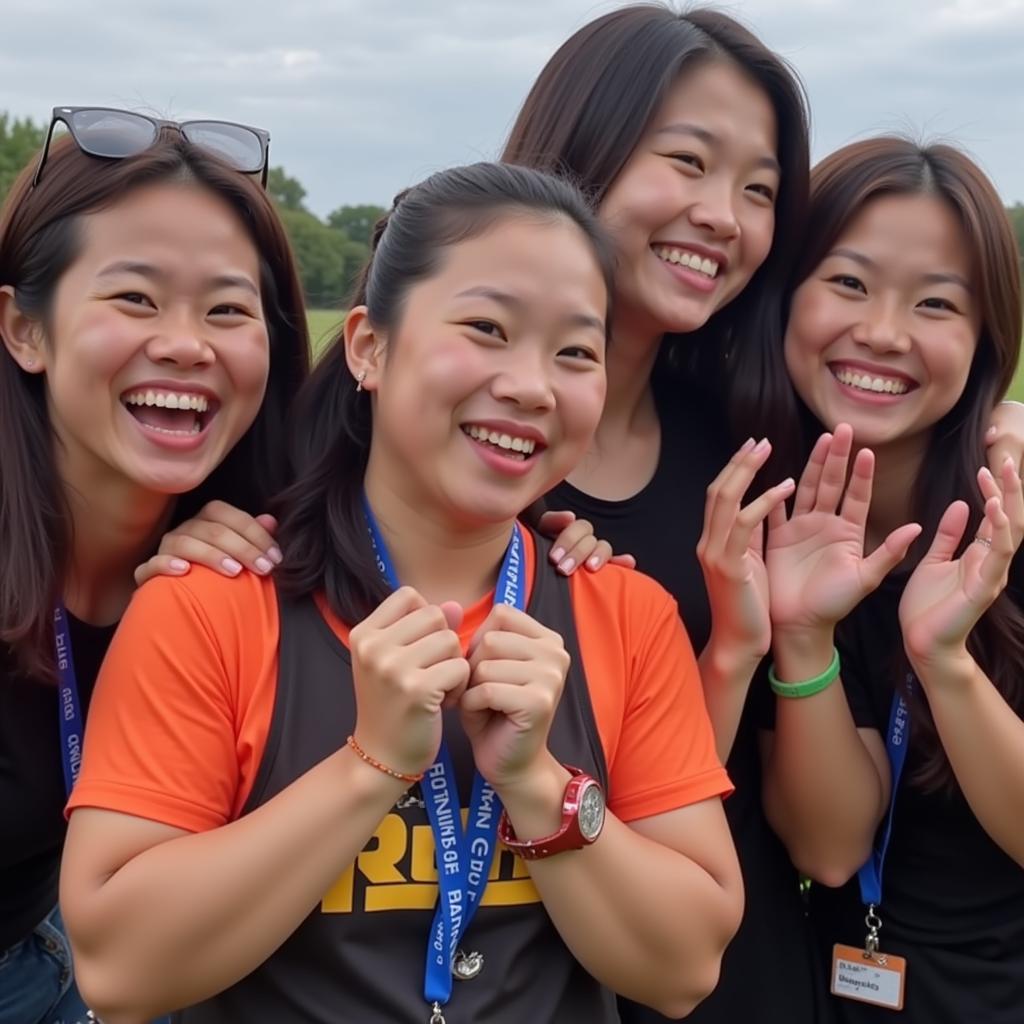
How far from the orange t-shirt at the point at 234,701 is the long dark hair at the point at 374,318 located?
90 mm

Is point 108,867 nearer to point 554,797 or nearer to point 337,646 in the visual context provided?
point 337,646

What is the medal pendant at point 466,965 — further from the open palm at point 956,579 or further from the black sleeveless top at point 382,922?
the open palm at point 956,579

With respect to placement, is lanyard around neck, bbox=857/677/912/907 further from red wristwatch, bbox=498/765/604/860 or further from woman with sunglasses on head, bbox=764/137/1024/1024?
red wristwatch, bbox=498/765/604/860

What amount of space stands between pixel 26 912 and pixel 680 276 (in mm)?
2477

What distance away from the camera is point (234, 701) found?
2227mm

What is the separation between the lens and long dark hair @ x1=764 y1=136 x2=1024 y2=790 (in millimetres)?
3201

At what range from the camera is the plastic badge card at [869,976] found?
317 centimetres

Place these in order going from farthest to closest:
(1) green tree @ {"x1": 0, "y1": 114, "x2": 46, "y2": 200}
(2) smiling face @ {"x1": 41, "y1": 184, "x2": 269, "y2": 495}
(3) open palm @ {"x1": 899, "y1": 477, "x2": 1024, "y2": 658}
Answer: (1) green tree @ {"x1": 0, "y1": 114, "x2": 46, "y2": 200} → (3) open palm @ {"x1": 899, "y1": 477, "x2": 1024, "y2": 658} → (2) smiling face @ {"x1": 41, "y1": 184, "x2": 269, "y2": 495}

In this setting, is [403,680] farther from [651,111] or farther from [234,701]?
[651,111]

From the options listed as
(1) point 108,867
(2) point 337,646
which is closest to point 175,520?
(2) point 337,646

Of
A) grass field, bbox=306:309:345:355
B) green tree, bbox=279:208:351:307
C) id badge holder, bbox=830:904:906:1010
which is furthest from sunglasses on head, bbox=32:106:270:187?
green tree, bbox=279:208:351:307

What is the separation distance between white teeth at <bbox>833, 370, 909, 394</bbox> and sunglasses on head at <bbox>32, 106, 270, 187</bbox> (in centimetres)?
165

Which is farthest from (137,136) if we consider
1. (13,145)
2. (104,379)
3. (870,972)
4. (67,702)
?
(13,145)

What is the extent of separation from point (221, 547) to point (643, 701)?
36.1 inches
